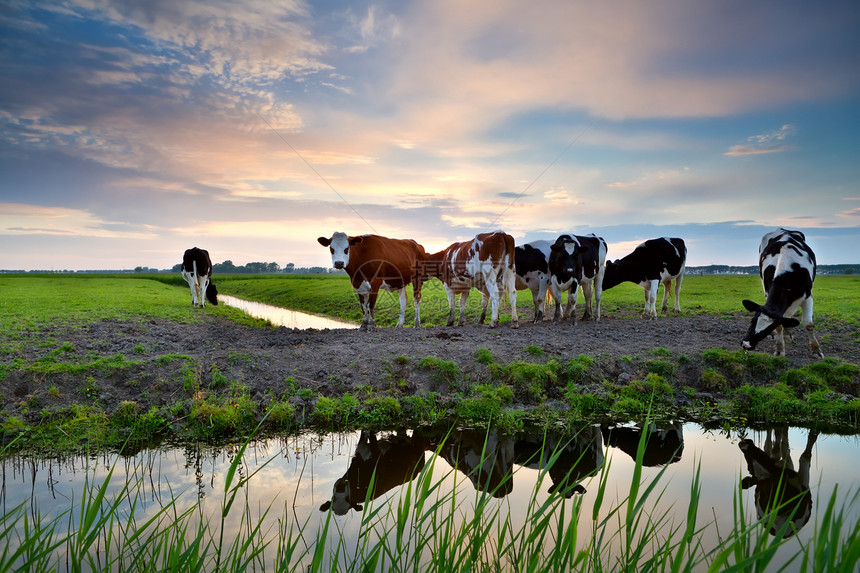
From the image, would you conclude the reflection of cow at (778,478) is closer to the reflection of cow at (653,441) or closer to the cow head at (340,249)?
the reflection of cow at (653,441)

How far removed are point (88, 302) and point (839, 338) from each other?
27.5 metres

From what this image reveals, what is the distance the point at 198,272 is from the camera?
24375mm

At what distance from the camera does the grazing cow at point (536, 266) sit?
17.1 m

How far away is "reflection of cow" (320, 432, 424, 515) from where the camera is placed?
5707 mm

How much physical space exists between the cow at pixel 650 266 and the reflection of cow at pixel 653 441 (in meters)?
10.5

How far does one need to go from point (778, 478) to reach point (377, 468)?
500 cm

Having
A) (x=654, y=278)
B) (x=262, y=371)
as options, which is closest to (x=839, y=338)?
(x=654, y=278)

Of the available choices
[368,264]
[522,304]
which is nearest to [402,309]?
[368,264]

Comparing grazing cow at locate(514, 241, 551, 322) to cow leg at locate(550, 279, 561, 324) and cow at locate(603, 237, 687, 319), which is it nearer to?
cow leg at locate(550, 279, 561, 324)

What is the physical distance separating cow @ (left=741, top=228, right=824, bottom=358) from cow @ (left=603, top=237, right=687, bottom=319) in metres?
6.14

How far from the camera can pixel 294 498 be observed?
5359 mm

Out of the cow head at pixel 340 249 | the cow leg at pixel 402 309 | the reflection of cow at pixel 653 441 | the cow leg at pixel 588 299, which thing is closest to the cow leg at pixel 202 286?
the cow head at pixel 340 249

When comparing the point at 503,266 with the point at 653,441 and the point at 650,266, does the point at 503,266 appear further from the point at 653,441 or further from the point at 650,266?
the point at 653,441

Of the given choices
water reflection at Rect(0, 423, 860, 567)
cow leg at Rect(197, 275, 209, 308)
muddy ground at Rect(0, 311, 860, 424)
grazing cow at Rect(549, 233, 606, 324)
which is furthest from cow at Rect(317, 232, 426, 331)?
cow leg at Rect(197, 275, 209, 308)
